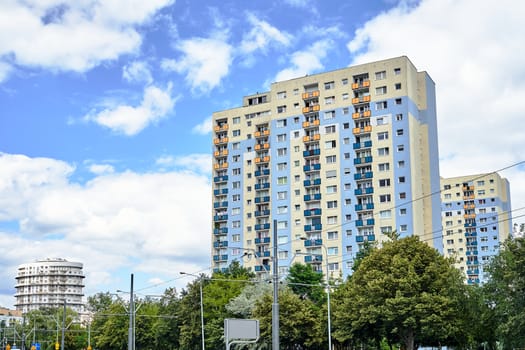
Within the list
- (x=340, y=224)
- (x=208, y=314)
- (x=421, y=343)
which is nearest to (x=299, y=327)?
(x=421, y=343)

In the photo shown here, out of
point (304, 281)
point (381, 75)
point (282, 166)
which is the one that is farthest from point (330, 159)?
point (304, 281)

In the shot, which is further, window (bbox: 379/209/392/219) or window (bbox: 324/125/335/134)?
window (bbox: 324/125/335/134)

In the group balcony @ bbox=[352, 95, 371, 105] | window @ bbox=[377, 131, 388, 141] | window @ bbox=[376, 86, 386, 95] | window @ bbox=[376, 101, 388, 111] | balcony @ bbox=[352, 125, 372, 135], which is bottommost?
window @ bbox=[377, 131, 388, 141]

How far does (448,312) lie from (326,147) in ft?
179

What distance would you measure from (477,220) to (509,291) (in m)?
123

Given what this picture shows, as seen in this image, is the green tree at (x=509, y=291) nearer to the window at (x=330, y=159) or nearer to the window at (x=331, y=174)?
the window at (x=331, y=174)

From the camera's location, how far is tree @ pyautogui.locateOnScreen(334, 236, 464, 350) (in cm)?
4594

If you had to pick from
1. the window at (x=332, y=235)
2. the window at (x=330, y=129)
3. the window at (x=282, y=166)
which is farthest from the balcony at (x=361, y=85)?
the window at (x=332, y=235)

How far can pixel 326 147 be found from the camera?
98.2m

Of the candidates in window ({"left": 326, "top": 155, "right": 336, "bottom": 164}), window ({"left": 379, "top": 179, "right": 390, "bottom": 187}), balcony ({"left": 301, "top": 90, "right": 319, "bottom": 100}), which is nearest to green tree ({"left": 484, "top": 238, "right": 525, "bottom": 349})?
window ({"left": 379, "top": 179, "right": 390, "bottom": 187})

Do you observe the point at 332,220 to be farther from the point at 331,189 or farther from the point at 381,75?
the point at 381,75

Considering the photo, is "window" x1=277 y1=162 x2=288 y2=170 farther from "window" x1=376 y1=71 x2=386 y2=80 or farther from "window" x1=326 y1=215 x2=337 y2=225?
"window" x1=376 y1=71 x2=386 y2=80

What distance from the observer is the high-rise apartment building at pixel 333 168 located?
302 ft

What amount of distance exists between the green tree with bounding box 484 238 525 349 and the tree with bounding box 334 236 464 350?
2847 millimetres
